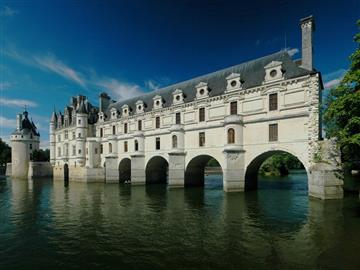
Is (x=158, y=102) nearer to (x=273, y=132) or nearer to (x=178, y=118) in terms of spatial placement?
(x=178, y=118)

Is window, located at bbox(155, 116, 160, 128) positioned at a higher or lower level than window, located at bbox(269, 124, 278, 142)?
higher

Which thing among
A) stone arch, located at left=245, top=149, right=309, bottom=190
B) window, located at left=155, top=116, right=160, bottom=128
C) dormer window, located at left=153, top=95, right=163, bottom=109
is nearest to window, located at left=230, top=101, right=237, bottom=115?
stone arch, located at left=245, top=149, right=309, bottom=190

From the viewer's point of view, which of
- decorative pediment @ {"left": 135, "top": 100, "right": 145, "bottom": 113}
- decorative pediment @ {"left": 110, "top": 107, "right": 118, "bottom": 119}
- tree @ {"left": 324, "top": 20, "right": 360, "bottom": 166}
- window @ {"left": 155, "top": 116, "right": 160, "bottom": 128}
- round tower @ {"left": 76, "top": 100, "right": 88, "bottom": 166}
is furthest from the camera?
round tower @ {"left": 76, "top": 100, "right": 88, "bottom": 166}

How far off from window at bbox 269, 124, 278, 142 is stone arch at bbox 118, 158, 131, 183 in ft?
81.0

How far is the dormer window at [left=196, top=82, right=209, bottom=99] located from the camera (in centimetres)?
2815

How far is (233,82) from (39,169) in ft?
176

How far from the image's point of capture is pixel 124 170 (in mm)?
40875

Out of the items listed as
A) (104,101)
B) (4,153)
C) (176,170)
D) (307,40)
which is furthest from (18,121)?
(307,40)

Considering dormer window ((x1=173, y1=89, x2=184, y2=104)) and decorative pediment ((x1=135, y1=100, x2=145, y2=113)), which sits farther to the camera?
decorative pediment ((x1=135, y1=100, x2=145, y2=113))

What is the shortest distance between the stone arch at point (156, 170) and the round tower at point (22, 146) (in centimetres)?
4109

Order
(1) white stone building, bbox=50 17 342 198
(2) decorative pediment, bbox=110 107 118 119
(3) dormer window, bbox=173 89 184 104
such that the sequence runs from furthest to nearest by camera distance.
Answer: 1. (2) decorative pediment, bbox=110 107 118 119
2. (3) dormer window, bbox=173 89 184 104
3. (1) white stone building, bbox=50 17 342 198

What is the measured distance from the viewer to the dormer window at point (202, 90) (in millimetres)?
28150

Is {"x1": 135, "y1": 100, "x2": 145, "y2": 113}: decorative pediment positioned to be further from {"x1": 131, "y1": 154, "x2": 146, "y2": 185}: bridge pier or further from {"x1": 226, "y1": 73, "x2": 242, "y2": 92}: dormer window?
{"x1": 226, "y1": 73, "x2": 242, "y2": 92}: dormer window

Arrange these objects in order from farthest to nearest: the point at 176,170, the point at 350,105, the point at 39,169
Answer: the point at 39,169
the point at 176,170
the point at 350,105
